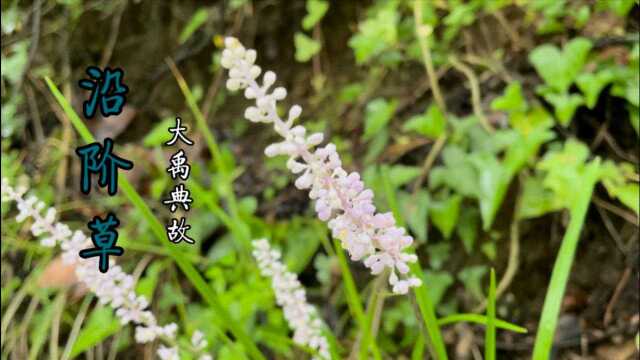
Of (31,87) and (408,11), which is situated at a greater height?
(31,87)

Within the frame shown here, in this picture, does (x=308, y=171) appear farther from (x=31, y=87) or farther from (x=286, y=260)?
(x=31, y=87)

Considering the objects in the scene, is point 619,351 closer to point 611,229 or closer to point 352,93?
point 611,229

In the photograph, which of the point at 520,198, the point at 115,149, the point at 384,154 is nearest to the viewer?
the point at 520,198

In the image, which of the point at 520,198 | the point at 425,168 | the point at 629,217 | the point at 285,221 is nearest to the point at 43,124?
the point at 285,221

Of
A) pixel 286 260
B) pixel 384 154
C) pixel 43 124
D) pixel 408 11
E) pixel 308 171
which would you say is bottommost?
pixel 308 171

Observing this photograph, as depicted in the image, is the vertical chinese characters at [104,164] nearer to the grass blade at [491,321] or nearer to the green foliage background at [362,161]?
the green foliage background at [362,161]

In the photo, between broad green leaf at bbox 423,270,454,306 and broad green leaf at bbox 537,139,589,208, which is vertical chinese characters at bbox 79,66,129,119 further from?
broad green leaf at bbox 537,139,589,208
